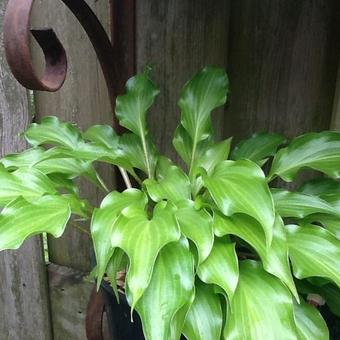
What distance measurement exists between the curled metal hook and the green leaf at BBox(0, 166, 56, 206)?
5.5 inches

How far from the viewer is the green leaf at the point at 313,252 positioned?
1.85 ft

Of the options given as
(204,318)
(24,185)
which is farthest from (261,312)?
(24,185)

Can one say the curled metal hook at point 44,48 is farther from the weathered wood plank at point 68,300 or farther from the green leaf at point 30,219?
the weathered wood plank at point 68,300

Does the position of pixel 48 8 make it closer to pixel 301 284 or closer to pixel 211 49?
pixel 211 49

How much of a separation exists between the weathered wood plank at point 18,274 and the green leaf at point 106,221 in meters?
0.56

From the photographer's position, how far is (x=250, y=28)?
965 millimetres

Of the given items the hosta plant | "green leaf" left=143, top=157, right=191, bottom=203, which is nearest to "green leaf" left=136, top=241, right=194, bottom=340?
the hosta plant

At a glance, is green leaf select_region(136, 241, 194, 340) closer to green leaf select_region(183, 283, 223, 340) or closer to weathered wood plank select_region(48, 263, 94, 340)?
green leaf select_region(183, 283, 223, 340)

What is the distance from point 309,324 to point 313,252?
95mm

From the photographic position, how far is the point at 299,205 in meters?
0.64

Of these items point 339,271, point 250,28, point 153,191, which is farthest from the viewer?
point 250,28

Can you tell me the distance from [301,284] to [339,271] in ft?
0.35

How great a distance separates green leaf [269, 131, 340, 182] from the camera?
678 mm

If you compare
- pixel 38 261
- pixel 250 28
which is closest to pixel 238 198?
pixel 250 28
